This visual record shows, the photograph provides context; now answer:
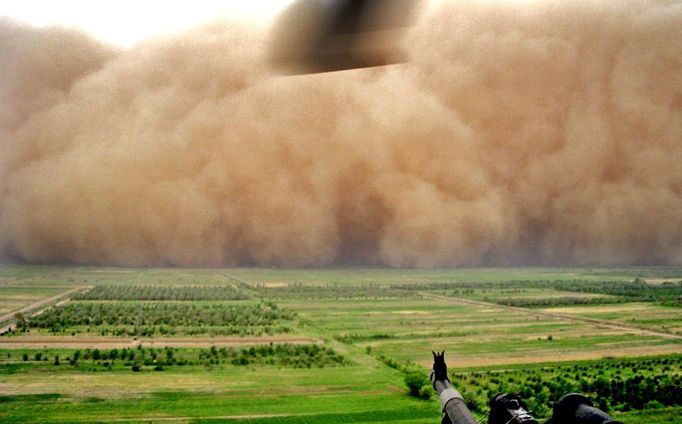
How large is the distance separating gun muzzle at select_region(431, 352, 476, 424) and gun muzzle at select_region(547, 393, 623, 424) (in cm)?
61

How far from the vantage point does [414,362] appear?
1622cm

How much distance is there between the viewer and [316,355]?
16969 mm

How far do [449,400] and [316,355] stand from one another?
15.1m

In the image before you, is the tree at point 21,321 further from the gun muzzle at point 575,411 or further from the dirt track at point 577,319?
the gun muzzle at point 575,411

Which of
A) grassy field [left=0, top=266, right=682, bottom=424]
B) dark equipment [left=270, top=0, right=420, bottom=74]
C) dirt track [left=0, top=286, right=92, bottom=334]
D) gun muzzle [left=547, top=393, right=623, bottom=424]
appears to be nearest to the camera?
dark equipment [left=270, top=0, right=420, bottom=74]

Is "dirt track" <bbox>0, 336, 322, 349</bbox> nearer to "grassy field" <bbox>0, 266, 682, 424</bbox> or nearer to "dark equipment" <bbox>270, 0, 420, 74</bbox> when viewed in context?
"grassy field" <bbox>0, 266, 682, 424</bbox>

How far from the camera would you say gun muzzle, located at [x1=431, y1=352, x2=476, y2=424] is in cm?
209

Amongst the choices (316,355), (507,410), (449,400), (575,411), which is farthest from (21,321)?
(575,411)

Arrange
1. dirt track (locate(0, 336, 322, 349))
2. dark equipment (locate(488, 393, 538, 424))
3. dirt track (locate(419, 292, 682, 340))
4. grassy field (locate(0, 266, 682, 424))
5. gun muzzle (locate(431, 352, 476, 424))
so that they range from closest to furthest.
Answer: dark equipment (locate(488, 393, 538, 424)), gun muzzle (locate(431, 352, 476, 424)), grassy field (locate(0, 266, 682, 424)), dirt track (locate(0, 336, 322, 349)), dirt track (locate(419, 292, 682, 340))

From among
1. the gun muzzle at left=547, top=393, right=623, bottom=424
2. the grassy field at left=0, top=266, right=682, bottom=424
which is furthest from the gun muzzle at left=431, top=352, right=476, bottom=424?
the grassy field at left=0, top=266, right=682, bottom=424

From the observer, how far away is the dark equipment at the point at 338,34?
1.08 meters

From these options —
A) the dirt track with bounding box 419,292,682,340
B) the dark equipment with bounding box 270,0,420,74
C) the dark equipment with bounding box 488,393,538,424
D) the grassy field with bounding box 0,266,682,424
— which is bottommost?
the dirt track with bounding box 419,292,682,340

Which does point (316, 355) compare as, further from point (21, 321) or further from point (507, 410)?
point (507, 410)

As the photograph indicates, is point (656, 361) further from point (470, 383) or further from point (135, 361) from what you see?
point (135, 361)
